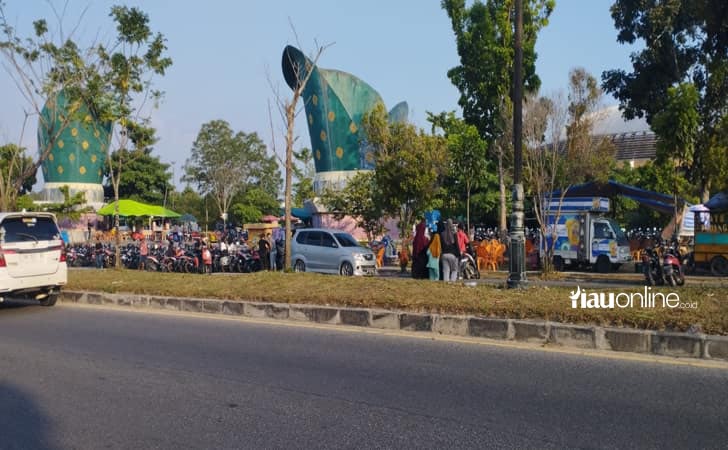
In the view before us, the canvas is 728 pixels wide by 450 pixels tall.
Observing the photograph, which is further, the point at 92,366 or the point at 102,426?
the point at 92,366

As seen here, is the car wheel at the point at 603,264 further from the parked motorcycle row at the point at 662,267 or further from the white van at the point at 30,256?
the white van at the point at 30,256

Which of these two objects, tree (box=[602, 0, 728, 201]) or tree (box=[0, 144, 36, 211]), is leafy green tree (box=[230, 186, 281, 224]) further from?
tree (box=[602, 0, 728, 201])

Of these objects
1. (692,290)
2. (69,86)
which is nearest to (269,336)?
(692,290)

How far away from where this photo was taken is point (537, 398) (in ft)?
18.2

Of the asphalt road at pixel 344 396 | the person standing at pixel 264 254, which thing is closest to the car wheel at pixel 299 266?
the person standing at pixel 264 254

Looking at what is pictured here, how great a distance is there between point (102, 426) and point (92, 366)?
2.33 metres

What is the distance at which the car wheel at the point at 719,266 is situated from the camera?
18188 mm

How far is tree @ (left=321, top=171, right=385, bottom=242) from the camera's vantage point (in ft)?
91.6

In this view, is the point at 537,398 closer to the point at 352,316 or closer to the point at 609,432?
the point at 609,432

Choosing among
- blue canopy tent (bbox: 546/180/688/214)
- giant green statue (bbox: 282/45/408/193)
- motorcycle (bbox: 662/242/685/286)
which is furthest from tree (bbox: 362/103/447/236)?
giant green statue (bbox: 282/45/408/193)

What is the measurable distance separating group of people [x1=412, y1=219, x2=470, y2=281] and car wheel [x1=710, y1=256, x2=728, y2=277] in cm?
877

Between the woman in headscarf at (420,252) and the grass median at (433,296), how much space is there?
2479 mm

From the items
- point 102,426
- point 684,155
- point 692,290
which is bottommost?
point 102,426

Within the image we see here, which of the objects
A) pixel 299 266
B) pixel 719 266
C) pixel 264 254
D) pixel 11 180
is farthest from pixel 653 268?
pixel 11 180
